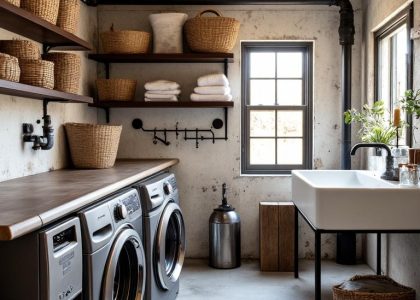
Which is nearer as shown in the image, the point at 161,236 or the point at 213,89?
the point at 161,236

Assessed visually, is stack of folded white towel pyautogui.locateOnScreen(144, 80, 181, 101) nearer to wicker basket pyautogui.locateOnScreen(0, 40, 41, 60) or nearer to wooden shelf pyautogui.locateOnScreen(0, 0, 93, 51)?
wooden shelf pyautogui.locateOnScreen(0, 0, 93, 51)

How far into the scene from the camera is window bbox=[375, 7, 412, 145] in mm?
3463

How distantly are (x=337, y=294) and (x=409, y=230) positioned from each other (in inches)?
23.9

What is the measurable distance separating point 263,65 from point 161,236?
220cm

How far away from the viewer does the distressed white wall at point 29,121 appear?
2.92 meters

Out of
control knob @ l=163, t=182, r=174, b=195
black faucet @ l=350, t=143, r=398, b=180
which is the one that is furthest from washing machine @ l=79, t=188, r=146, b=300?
black faucet @ l=350, t=143, r=398, b=180

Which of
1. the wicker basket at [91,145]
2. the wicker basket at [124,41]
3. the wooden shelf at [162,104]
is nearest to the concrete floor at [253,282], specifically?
the wicker basket at [91,145]

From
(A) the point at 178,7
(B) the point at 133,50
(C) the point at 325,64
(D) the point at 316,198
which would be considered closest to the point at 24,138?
(B) the point at 133,50

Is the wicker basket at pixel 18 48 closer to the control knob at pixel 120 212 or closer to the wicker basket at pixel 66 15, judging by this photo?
the wicker basket at pixel 66 15

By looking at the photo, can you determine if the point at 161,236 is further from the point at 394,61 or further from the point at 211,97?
the point at 394,61

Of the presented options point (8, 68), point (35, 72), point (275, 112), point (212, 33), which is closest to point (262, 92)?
point (275, 112)

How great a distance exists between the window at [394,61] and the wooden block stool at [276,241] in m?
1.19

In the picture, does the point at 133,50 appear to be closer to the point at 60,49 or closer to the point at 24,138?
the point at 60,49

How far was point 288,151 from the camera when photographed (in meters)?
4.71
